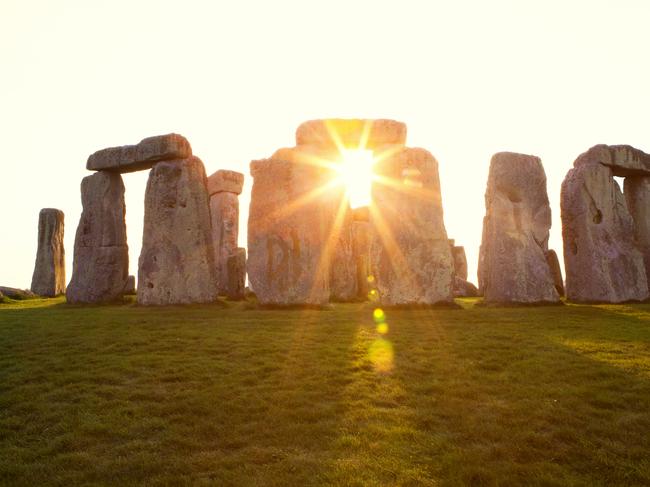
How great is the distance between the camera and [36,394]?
19.2 ft

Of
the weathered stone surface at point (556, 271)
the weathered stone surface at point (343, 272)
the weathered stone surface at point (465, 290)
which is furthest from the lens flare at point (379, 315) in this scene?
the weathered stone surface at point (465, 290)

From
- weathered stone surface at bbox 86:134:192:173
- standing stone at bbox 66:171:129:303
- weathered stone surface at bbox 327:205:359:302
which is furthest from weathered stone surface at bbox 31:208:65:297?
weathered stone surface at bbox 327:205:359:302

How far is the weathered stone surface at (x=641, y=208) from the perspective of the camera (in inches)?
622

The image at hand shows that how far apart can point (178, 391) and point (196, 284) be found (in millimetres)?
8263

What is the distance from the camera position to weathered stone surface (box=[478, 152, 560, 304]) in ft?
42.1

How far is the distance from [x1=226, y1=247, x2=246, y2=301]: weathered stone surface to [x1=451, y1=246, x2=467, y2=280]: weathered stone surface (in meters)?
10.2

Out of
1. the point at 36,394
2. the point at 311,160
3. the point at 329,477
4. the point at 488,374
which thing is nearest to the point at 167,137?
the point at 311,160

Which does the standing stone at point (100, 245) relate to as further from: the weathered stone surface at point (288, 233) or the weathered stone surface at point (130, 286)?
the weathered stone surface at point (288, 233)

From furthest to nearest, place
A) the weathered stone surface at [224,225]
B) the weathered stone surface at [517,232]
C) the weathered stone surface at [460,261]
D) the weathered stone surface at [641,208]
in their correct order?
the weathered stone surface at [460,261] < the weathered stone surface at [224,225] < the weathered stone surface at [641,208] < the weathered stone surface at [517,232]

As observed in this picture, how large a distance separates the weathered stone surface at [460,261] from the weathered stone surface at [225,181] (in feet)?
31.9

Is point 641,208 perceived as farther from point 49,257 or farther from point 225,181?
point 49,257

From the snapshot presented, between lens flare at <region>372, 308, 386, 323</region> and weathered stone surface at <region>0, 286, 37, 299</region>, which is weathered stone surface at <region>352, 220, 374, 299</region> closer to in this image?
lens flare at <region>372, 308, 386, 323</region>

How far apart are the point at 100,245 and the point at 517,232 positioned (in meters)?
11.3

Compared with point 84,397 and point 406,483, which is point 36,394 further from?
point 406,483
